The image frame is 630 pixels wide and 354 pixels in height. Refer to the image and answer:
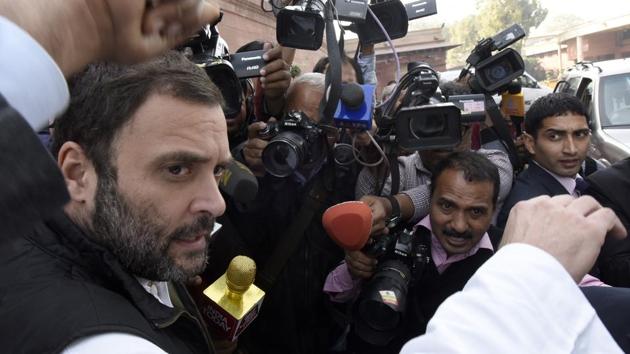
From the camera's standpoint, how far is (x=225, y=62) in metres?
1.69

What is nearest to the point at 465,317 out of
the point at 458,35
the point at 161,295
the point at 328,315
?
the point at 161,295


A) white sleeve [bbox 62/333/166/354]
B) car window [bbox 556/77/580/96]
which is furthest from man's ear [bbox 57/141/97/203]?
car window [bbox 556/77/580/96]

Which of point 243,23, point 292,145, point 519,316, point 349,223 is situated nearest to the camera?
point 519,316

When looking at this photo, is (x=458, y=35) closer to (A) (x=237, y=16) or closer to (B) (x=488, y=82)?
(A) (x=237, y=16)

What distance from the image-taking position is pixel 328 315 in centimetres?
205

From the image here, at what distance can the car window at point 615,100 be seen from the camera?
4.78 m

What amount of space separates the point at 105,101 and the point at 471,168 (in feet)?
4.70

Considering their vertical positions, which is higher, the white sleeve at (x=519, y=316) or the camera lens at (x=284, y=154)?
the white sleeve at (x=519, y=316)

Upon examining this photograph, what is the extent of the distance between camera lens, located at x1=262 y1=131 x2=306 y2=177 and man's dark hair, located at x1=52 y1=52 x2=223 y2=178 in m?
0.55

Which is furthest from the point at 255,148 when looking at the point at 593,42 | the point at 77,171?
the point at 593,42

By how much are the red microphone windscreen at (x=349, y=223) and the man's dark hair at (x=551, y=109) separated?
4.90ft

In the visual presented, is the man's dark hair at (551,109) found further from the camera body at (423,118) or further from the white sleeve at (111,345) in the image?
the white sleeve at (111,345)

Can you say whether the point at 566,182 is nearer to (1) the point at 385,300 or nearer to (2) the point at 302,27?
(1) the point at 385,300

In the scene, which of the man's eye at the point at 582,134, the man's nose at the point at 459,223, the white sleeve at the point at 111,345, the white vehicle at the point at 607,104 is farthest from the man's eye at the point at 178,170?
the white vehicle at the point at 607,104
